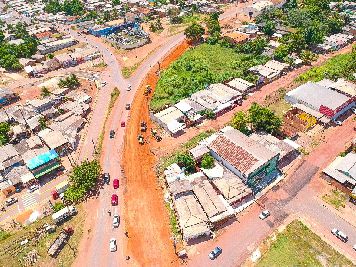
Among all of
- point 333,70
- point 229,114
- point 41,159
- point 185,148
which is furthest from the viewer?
point 333,70

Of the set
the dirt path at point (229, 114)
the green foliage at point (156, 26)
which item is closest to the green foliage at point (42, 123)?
the dirt path at point (229, 114)

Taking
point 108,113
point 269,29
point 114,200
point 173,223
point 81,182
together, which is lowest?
point 173,223

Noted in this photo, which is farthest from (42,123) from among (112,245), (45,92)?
(112,245)

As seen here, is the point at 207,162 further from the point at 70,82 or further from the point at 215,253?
the point at 70,82

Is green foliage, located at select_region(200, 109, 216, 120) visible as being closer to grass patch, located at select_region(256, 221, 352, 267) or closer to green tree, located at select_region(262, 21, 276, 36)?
grass patch, located at select_region(256, 221, 352, 267)

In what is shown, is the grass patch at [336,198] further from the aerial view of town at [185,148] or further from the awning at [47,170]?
the awning at [47,170]

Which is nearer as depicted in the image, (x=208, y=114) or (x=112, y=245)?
(x=112, y=245)

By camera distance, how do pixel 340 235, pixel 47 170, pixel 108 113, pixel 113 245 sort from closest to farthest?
1. pixel 340 235
2. pixel 113 245
3. pixel 47 170
4. pixel 108 113
